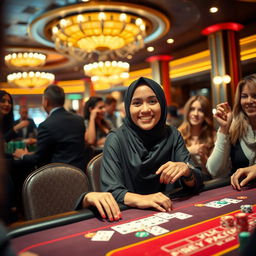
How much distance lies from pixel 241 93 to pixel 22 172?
278 cm

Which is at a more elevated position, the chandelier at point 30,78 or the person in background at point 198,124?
the chandelier at point 30,78

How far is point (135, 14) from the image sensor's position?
6.42 meters

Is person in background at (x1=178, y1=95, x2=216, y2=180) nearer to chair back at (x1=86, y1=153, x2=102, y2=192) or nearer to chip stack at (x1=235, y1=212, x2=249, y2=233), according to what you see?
chair back at (x1=86, y1=153, x2=102, y2=192)

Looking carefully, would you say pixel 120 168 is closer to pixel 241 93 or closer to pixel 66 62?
pixel 241 93

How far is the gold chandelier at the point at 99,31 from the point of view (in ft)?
20.4

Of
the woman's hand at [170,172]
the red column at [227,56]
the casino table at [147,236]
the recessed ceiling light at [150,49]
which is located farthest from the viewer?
the recessed ceiling light at [150,49]

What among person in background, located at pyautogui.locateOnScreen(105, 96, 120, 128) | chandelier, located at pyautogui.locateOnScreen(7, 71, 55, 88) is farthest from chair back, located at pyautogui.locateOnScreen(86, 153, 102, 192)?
chandelier, located at pyautogui.locateOnScreen(7, 71, 55, 88)

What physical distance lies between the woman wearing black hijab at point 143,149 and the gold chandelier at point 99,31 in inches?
184

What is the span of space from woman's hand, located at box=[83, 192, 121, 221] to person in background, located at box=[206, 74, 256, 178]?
1.06 meters

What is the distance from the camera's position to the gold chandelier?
20.4ft

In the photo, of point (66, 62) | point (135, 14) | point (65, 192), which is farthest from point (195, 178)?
point (66, 62)

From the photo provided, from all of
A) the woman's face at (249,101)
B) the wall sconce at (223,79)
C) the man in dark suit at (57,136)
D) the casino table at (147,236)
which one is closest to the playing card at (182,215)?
the casino table at (147,236)

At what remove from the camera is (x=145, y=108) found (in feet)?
5.65

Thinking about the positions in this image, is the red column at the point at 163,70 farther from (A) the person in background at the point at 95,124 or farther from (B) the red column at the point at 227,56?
(A) the person in background at the point at 95,124
